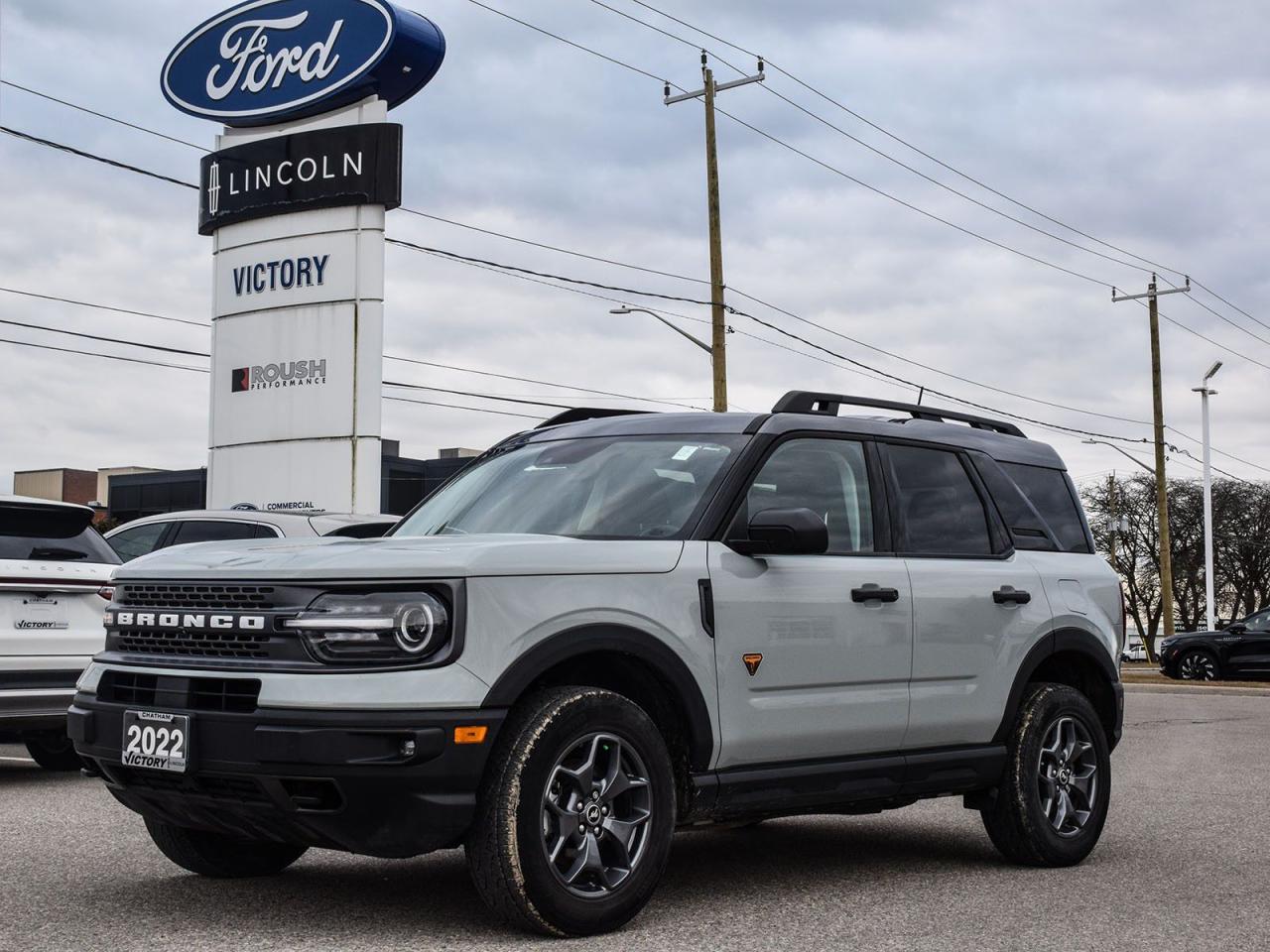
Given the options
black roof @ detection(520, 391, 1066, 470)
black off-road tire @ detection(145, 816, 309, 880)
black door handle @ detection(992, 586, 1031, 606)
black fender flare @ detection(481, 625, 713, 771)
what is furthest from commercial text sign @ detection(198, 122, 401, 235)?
black fender flare @ detection(481, 625, 713, 771)

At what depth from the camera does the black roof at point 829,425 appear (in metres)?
6.55

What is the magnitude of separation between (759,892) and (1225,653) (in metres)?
25.5

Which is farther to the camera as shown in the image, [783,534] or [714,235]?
[714,235]

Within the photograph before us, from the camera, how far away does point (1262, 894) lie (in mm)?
6512

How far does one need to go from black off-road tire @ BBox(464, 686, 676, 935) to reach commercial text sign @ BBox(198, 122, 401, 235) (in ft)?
66.0

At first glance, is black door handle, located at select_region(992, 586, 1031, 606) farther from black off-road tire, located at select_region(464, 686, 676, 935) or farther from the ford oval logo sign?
the ford oval logo sign

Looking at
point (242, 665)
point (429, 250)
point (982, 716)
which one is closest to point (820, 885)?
point (982, 716)

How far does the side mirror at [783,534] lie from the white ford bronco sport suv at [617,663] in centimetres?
1

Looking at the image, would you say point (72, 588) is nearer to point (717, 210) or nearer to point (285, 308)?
point (285, 308)

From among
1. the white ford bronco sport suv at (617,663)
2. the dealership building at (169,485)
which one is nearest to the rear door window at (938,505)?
the white ford bronco sport suv at (617,663)

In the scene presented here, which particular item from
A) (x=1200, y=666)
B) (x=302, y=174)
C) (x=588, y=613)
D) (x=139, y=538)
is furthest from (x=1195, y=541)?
(x=588, y=613)

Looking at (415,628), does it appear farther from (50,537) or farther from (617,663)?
(50,537)

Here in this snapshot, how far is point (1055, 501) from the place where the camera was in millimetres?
8016

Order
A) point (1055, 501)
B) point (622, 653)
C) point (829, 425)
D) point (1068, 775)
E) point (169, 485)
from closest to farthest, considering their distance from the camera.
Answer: point (622, 653)
point (829, 425)
point (1068, 775)
point (1055, 501)
point (169, 485)
